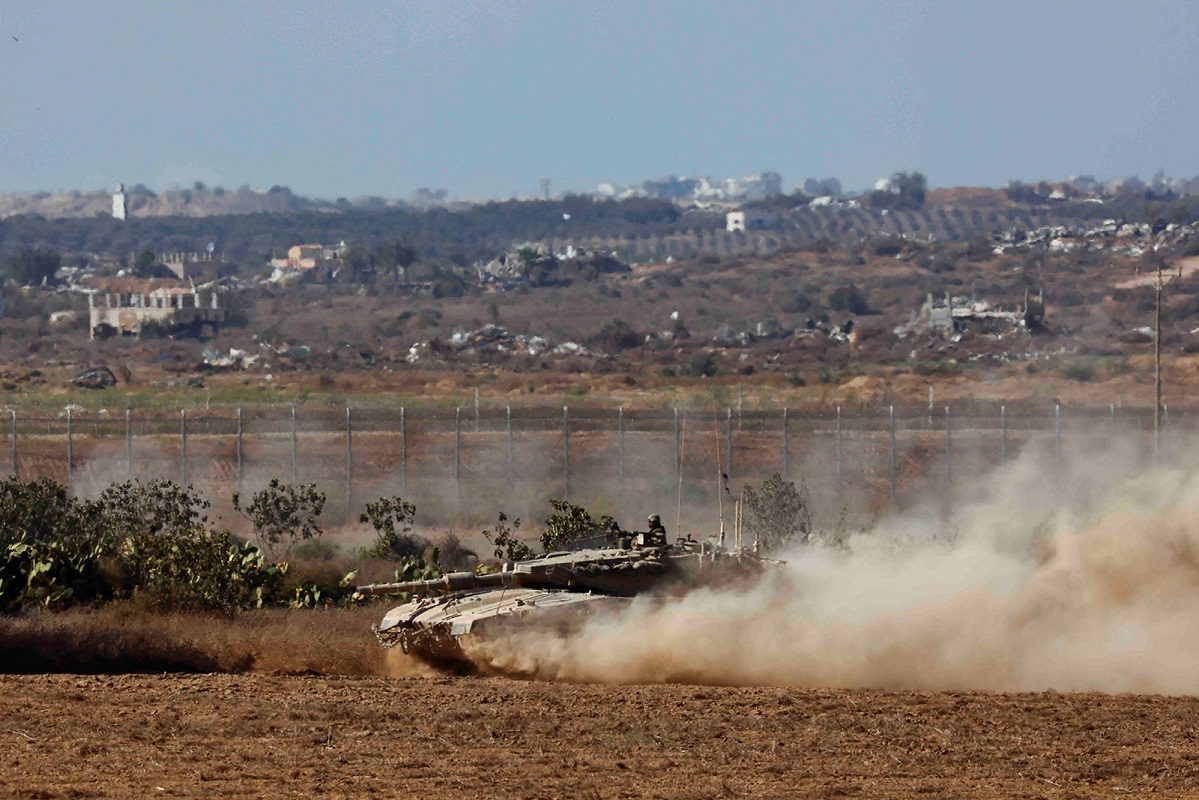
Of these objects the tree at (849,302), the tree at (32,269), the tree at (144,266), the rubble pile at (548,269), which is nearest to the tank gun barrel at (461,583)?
the tree at (849,302)

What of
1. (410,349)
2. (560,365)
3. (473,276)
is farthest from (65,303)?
(560,365)

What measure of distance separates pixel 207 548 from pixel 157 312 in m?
100

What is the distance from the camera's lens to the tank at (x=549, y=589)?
74.7 ft

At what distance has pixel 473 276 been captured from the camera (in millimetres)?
165500

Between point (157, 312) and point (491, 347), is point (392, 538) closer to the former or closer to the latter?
point (491, 347)

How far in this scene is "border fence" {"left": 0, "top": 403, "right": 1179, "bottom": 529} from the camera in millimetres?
41647

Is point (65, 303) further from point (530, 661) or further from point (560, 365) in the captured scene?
point (530, 661)

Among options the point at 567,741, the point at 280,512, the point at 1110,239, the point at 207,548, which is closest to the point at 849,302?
the point at 1110,239

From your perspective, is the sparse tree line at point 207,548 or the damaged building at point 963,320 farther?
the damaged building at point 963,320

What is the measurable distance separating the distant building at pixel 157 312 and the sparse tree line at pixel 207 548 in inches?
3260

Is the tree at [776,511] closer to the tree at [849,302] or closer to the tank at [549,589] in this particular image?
the tank at [549,589]

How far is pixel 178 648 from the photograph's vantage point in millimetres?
24250

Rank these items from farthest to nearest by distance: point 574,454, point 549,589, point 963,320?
point 963,320
point 574,454
point 549,589

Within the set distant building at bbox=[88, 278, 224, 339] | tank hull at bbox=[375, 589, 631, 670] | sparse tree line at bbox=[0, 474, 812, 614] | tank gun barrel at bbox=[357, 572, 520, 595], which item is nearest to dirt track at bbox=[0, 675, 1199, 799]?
tank hull at bbox=[375, 589, 631, 670]
